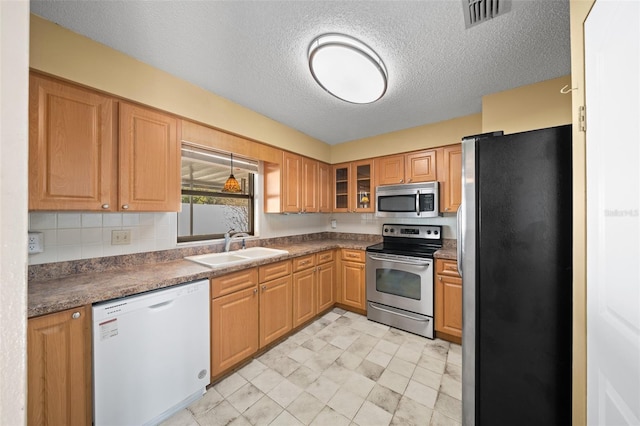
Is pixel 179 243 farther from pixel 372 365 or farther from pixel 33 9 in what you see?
pixel 372 365

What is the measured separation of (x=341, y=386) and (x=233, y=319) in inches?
38.9

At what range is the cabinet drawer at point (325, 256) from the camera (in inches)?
117

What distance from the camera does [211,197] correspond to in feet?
8.63

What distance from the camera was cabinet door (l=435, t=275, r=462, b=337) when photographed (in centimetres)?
239

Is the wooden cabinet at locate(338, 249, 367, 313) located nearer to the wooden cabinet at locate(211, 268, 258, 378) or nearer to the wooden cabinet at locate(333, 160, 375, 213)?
the wooden cabinet at locate(333, 160, 375, 213)

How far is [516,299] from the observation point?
3.66ft

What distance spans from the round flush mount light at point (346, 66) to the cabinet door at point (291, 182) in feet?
4.33

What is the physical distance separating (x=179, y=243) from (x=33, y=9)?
1690mm

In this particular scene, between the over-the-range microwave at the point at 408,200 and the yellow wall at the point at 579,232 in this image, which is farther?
the over-the-range microwave at the point at 408,200

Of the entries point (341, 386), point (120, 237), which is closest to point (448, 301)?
point (341, 386)

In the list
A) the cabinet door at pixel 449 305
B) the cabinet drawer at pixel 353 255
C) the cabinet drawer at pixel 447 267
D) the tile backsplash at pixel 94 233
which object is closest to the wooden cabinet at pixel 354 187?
the cabinet drawer at pixel 353 255

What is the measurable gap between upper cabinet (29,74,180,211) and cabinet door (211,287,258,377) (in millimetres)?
882


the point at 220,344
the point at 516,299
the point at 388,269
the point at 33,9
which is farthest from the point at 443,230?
the point at 33,9

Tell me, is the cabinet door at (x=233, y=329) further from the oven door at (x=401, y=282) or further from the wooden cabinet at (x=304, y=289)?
the oven door at (x=401, y=282)
